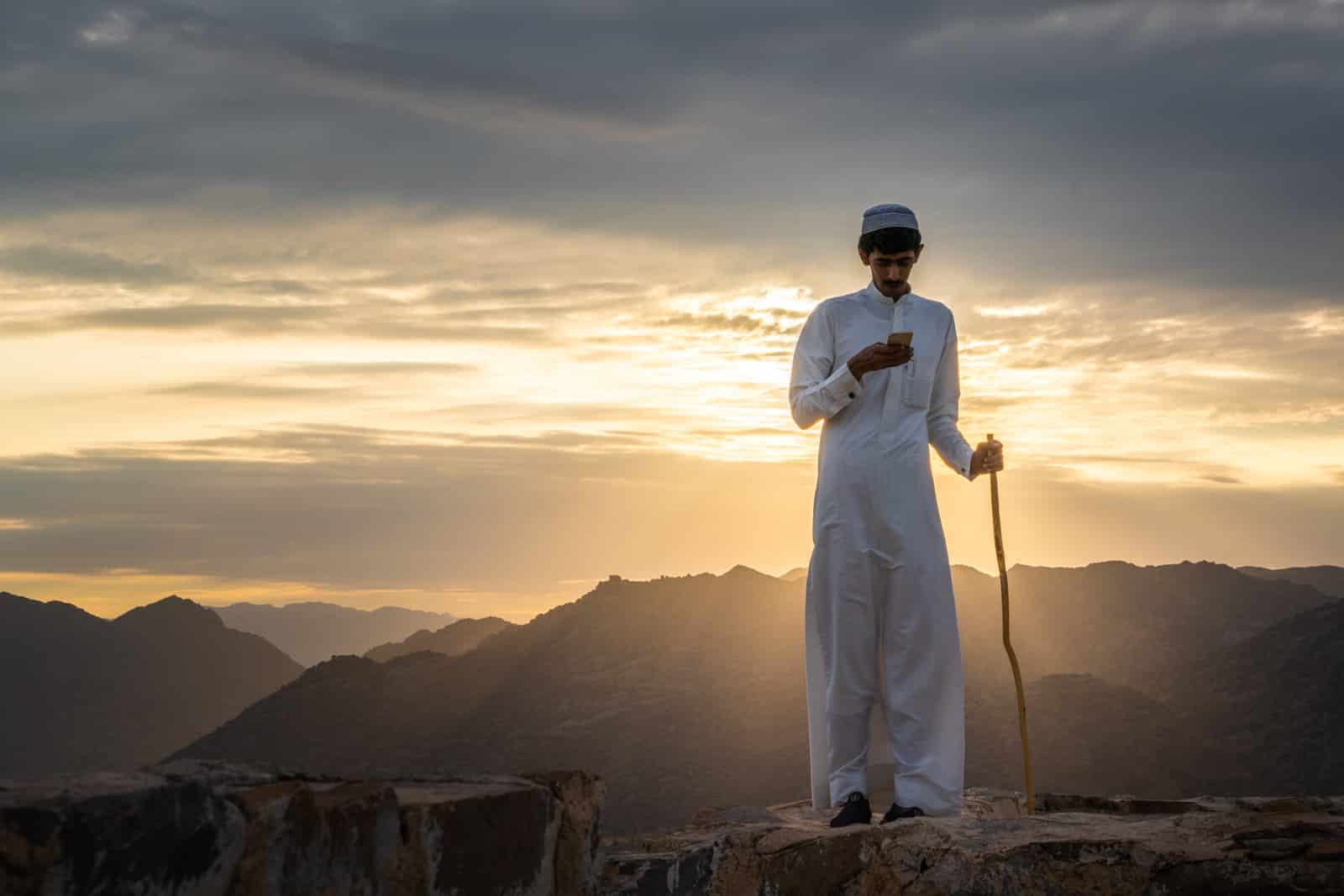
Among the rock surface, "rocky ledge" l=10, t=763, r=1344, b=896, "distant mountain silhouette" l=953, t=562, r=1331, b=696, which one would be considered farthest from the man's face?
"distant mountain silhouette" l=953, t=562, r=1331, b=696

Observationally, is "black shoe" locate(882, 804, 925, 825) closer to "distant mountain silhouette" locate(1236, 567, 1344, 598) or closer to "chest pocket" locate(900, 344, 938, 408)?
"chest pocket" locate(900, 344, 938, 408)

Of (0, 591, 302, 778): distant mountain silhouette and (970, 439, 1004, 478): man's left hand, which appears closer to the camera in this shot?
(970, 439, 1004, 478): man's left hand

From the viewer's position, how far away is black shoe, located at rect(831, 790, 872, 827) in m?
5.41

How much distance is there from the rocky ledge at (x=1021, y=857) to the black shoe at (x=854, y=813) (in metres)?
0.09

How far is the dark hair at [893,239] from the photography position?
5.76 metres

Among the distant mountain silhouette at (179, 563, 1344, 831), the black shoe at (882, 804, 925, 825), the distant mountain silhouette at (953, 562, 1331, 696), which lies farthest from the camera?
the distant mountain silhouette at (953, 562, 1331, 696)

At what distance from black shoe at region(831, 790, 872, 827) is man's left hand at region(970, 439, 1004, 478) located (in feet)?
4.73

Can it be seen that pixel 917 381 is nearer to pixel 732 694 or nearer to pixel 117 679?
pixel 732 694

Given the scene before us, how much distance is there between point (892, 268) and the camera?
5.82m

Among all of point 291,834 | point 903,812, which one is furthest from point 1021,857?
point 291,834

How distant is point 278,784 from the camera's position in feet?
10.8

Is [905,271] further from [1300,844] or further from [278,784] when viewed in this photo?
[278,784]

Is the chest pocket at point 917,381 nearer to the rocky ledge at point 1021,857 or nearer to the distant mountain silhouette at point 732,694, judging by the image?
the rocky ledge at point 1021,857

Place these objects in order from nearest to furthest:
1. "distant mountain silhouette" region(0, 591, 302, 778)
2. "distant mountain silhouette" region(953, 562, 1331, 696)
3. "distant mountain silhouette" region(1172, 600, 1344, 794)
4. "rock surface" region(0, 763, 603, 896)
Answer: "rock surface" region(0, 763, 603, 896) < "distant mountain silhouette" region(1172, 600, 1344, 794) < "distant mountain silhouette" region(953, 562, 1331, 696) < "distant mountain silhouette" region(0, 591, 302, 778)
